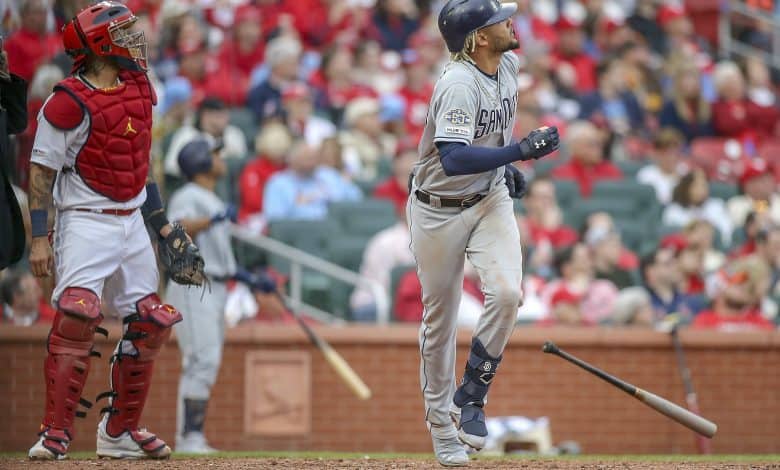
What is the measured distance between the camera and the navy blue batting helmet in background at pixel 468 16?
Answer: 6148mm

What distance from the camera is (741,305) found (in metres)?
10.6

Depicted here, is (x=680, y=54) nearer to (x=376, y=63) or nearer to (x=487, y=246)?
(x=376, y=63)

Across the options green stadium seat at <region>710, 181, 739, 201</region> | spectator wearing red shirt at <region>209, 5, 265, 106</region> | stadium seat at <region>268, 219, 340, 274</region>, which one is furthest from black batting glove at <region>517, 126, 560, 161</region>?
spectator wearing red shirt at <region>209, 5, 265, 106</region>

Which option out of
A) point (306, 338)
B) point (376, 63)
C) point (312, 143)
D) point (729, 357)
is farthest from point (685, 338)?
point (376, 63)

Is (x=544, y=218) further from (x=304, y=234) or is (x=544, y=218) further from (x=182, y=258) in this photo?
(x=182, y=258)

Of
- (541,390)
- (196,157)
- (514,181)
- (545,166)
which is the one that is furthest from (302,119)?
(514,181)

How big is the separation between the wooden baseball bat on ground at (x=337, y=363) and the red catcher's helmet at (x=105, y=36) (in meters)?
2.96

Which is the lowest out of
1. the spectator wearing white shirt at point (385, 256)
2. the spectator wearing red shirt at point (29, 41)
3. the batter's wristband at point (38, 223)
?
the spectator wearing white shirt at point (385, 256)

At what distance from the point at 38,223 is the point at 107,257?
34 cm

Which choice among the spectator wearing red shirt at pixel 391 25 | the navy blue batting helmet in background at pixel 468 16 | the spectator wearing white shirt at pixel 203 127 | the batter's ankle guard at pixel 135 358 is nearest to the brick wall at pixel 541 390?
the spectator wearing white shirt at pixel 203 127

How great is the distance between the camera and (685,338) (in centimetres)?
1020

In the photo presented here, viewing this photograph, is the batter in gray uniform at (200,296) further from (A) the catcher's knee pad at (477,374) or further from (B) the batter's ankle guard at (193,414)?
(A) the catcher's knee pad at (477,374)

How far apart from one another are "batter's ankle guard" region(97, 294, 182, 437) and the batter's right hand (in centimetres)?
49

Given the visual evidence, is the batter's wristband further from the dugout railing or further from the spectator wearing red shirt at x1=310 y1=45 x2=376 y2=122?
the spectator wearing red shirt at x1=310 y1=45 x2=376 y2=122
